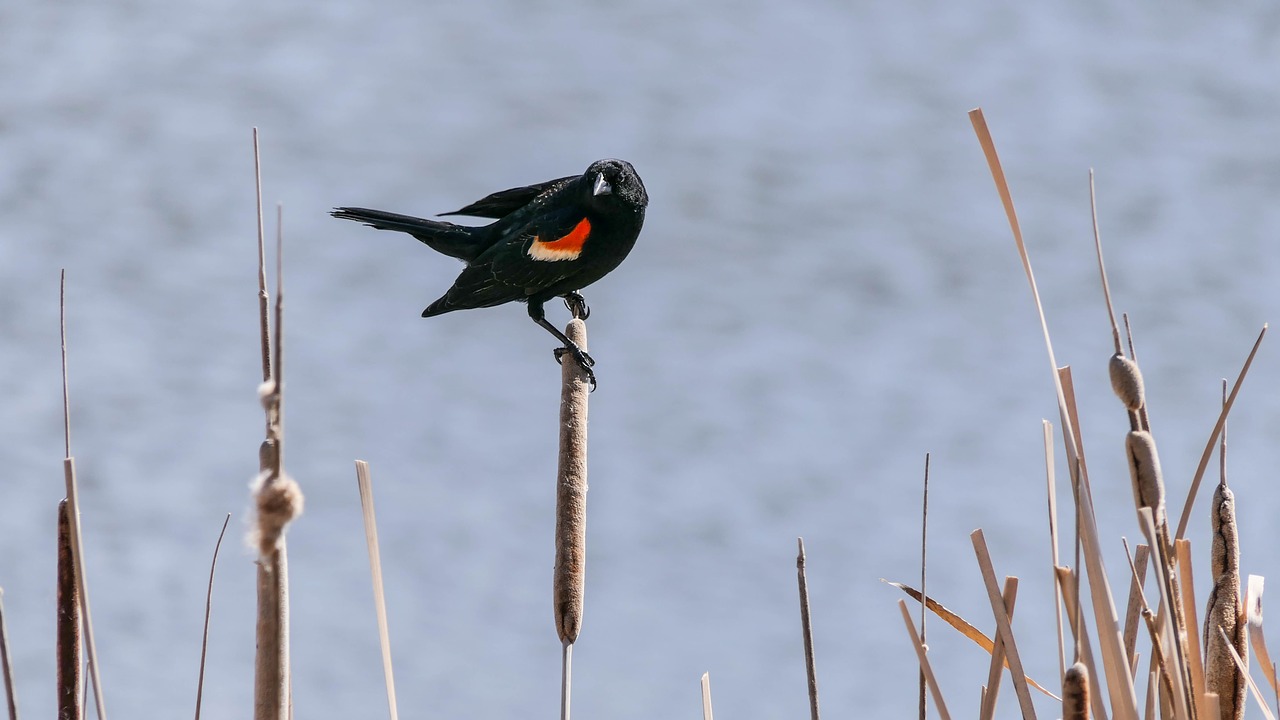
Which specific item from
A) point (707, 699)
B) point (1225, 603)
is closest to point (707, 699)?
point (707, 699)

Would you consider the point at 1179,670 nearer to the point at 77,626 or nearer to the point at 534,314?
the point at 77,626

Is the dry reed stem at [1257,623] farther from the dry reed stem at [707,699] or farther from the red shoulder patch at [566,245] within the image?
the red shoulder patch at [566,245]

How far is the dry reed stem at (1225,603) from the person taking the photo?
1266 millimetres

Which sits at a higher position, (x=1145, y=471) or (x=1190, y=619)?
(x=1145, y=471)

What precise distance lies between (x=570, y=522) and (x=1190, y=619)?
73 cm

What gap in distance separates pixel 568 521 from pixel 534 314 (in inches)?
82.5

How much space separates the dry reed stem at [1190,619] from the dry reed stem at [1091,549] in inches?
2.9

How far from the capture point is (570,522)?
59.5 inches

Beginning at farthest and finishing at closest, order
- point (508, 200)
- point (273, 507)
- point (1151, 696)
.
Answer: point (508, 200) → point (1151, 696) → point (273, 507)

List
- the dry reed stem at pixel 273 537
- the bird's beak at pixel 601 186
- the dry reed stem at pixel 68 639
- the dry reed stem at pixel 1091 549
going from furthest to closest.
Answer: the bird's beak at pixel 601 186, the dry reed stem at pixel 68 639, the dry reed stem at pixel 1091 549, the dry reed stem at pixel 273 537

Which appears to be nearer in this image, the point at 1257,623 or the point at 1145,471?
the point at 1145,471

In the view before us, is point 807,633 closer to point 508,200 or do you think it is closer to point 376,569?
point 376,569

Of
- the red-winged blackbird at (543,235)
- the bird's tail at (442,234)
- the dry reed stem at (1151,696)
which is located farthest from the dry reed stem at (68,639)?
the bird's tail at (442,234)

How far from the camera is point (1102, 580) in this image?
3.79ft
